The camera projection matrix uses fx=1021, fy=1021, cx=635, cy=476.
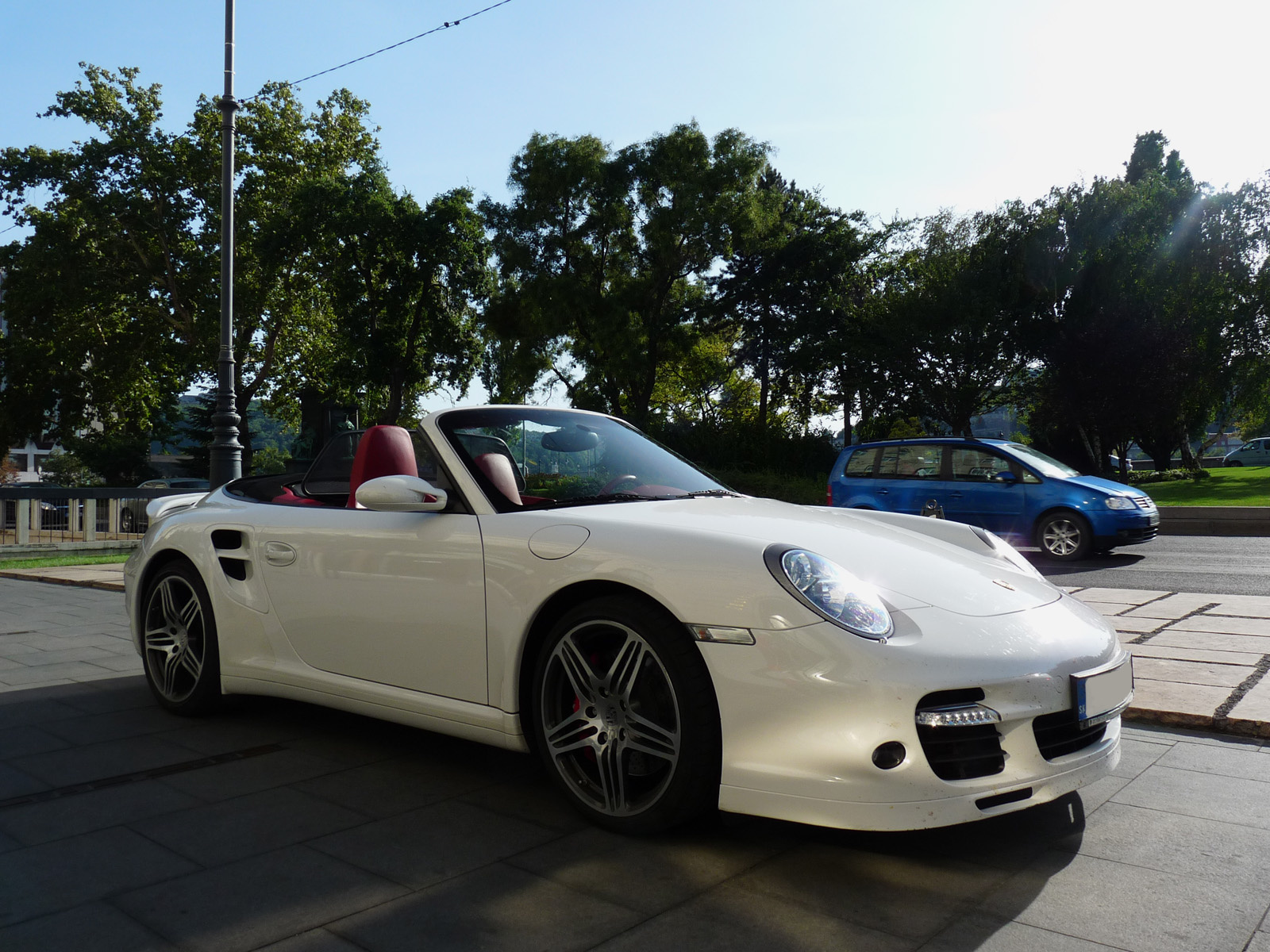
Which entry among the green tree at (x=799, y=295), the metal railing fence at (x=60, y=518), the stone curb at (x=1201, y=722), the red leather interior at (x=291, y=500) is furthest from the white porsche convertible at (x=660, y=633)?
the green tree at (x=799, y=295)

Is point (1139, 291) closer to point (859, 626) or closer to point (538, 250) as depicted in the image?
point (538, 250)

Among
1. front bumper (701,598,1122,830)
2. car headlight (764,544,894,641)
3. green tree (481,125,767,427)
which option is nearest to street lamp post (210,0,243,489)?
car headlight (764,544,894,641)

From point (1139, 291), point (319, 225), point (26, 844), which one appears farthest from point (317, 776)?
point (1139, 291)

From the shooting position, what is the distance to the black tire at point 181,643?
4.46m

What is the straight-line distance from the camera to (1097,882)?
2.63 metres

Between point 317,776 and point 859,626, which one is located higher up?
point 859,626

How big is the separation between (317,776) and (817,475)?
2449 centimetres

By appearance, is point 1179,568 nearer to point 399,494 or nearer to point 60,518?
point 399,494

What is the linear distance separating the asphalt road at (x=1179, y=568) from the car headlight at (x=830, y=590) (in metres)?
7.12

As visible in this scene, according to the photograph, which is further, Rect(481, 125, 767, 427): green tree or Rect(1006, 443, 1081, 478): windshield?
Rect(481, 125, 767, 427): green tree

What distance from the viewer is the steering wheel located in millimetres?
3709

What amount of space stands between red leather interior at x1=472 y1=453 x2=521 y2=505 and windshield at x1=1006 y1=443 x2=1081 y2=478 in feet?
32.8

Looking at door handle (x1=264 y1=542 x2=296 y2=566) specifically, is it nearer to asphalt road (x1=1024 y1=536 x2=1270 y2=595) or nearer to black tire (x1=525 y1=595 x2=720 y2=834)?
black tire (x1=525 y1=595 x2=720 y2=834)

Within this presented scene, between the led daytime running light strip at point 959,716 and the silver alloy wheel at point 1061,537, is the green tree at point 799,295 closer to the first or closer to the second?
the silver alloy wheel at point 1061,537
